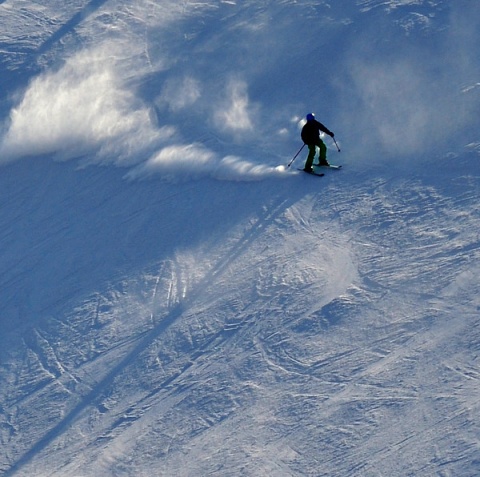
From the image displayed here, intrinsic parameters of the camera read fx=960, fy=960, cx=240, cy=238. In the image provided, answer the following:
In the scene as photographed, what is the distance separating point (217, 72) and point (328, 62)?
1.86 meters

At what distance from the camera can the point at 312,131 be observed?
45.3ft

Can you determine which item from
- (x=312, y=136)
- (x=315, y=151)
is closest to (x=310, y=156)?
(x=315, y=151)

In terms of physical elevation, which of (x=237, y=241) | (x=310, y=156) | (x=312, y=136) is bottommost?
(x=237, y=241)

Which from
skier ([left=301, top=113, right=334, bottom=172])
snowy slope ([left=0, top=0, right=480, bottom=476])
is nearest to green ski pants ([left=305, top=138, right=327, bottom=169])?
skier ([left=301, top=113, right=334, bottom=172])

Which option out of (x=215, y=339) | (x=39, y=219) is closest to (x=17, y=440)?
(x=215, y=339)

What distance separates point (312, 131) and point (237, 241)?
A: 6.32ft

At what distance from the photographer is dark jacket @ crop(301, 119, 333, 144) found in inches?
543

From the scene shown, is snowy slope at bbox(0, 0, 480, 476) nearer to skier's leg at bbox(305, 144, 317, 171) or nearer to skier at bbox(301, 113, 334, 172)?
skier's leg at bbox(305, 144, 317, 171)

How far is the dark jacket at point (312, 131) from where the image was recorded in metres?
13.8

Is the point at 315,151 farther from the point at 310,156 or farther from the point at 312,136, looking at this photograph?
the point at 312,136

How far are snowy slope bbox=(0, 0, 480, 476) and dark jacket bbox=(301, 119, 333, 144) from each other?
72 centimetres

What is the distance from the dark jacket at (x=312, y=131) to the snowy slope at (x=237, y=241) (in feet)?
2.36

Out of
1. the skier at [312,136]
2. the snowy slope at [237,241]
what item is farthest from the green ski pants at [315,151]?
the snowy slope at [237,241]

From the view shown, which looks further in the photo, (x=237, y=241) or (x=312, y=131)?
(x=312, y=131)
